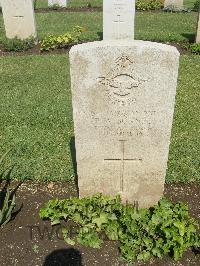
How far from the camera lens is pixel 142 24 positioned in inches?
Answer: 520

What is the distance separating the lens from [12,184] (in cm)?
472

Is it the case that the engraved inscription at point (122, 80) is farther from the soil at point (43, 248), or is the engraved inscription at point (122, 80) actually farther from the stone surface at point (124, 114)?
the soil at point (43, 248)

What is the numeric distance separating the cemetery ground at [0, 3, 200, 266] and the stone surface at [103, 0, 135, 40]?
61.0 inches

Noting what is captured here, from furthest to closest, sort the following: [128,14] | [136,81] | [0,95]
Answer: [128,14], [0,95], [136,81]

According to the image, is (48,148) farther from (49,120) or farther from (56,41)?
(56,41)

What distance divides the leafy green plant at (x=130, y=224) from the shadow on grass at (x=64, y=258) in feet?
0.40

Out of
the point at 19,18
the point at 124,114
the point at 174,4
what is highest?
the point at 124,114

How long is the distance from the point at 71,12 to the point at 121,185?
511 inches

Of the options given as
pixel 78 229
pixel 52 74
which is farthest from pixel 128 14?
pixel 78 229

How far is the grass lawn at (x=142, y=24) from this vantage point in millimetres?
11430

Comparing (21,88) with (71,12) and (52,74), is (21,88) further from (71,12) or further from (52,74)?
(71,12)

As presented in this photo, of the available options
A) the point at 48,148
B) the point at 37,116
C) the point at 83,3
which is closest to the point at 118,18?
the point at 37,116

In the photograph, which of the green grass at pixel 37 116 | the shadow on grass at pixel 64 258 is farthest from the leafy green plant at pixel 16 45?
the shadow on grass at pixel 64 258

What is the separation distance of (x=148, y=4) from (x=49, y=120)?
1144 cm
